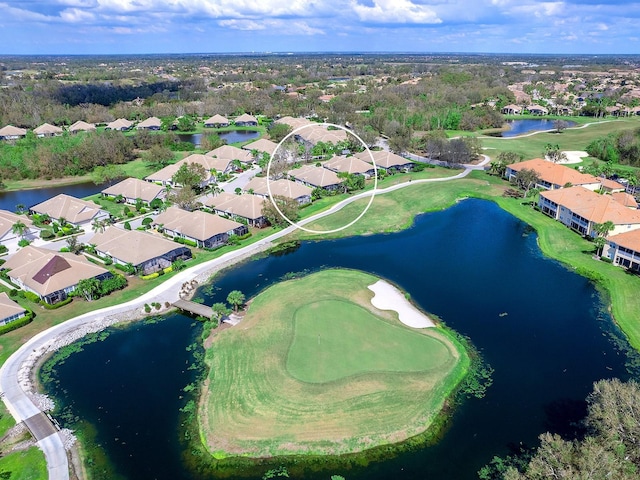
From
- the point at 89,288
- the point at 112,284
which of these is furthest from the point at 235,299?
the point at 89,288

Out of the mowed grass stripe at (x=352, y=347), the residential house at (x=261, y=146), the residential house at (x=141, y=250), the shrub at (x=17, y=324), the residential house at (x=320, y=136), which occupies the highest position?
the residential house at (x=320, y=136)

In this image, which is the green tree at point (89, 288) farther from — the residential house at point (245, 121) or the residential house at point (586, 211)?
the residential house at point (245, 121)

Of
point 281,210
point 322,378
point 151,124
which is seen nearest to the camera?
point 322,378

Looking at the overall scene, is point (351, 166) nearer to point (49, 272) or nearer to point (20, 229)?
point (20, 229)

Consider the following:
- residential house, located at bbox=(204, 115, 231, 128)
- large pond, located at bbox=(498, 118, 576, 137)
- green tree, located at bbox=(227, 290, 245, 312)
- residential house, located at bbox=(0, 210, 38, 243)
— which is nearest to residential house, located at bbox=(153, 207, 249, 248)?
green tree, located at bbox=(227, 290, 245, 312)

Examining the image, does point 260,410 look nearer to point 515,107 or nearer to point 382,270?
point 382,270


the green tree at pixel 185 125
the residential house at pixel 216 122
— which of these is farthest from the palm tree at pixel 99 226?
the residential house at pixel 216 122
